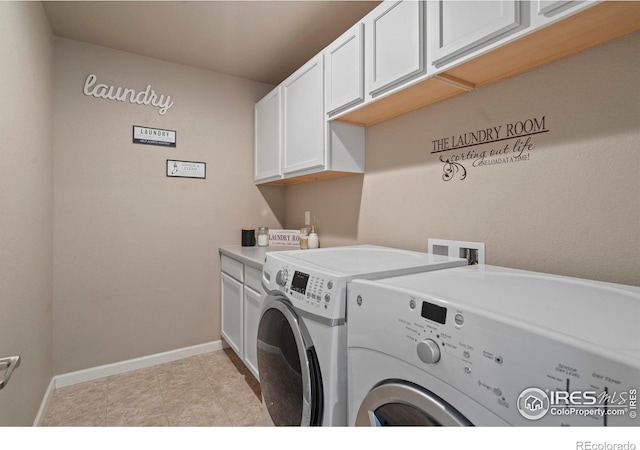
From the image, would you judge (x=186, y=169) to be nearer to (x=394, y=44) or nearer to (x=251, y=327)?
(x=251, y=327)

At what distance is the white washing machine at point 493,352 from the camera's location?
499mm

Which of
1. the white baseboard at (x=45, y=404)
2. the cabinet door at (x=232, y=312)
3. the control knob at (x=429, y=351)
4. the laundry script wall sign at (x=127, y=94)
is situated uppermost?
the laundry script wall sign at (x=127, y=94)

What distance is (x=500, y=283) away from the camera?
99cm

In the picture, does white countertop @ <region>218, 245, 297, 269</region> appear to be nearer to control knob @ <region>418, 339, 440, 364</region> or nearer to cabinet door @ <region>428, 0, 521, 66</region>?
control knob @ <region>418, 339, 440, 364</region>

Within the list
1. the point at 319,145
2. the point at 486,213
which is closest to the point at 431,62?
the point at 486,213

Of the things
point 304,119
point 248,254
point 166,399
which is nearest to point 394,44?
point 304,119

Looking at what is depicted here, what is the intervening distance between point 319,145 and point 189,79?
4.85ft

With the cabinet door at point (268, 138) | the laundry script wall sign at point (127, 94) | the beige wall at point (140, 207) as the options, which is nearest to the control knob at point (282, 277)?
the cabinet door at point (268, 138)

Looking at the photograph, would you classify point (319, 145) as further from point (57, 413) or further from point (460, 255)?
point (57, 413)

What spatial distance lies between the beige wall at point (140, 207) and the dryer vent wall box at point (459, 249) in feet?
5.95

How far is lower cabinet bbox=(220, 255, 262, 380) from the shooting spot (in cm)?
201

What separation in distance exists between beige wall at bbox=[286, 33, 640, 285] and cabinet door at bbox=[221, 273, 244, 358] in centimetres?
127

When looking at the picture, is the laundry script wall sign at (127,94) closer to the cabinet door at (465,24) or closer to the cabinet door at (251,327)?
the cabinet door at (251,327)

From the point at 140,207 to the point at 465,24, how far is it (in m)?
2.44
